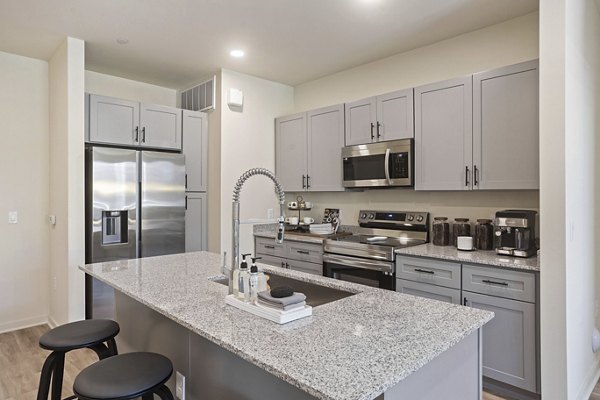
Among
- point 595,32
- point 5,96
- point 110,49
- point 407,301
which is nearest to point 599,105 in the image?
point 595,32

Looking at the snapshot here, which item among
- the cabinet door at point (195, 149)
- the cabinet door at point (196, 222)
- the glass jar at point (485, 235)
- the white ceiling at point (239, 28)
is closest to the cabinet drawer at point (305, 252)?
the cabinet door at point (196, 222)

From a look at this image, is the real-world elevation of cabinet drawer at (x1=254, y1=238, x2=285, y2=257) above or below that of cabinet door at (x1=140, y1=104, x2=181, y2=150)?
below

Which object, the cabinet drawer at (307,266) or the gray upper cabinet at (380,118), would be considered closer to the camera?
the gray upper cabinet at (380,118)

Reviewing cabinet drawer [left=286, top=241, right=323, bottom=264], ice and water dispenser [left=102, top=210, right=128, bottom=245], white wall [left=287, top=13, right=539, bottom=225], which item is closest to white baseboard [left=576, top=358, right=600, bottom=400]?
white wall [left=287, top=13, right=539, bottom=225]

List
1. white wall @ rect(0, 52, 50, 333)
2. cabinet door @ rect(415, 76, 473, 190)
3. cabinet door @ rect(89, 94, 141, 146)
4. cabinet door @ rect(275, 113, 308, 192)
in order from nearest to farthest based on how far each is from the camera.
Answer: cabinet door @ rect(415, 76, 473, 190)
cabinet door @ rect(89, 94, 141, 146)
white wall @ rect(0, 52, 50, 333)
cabinet door @ rect(275, 113, 308, 192)

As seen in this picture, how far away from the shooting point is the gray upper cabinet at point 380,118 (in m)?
3.29

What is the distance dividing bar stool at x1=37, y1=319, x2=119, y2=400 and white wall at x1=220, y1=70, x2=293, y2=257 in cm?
217

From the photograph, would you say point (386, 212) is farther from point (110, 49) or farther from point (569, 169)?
point (110, 49)

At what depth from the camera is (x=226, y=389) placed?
146 centimetres

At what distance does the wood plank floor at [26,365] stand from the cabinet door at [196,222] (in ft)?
4.55

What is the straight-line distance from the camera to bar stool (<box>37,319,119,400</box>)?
170 centimetres

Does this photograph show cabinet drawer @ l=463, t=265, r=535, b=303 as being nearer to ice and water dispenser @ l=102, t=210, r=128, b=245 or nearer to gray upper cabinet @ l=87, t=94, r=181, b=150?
ice and water dispenser @ l=102, t=210, r=128, b=245

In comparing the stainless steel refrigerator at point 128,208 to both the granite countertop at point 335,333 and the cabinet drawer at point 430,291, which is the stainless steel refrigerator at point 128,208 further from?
the cabinet drawer at point 430,291

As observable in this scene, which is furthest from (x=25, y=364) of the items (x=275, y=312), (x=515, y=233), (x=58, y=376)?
(x=515, y=233)
